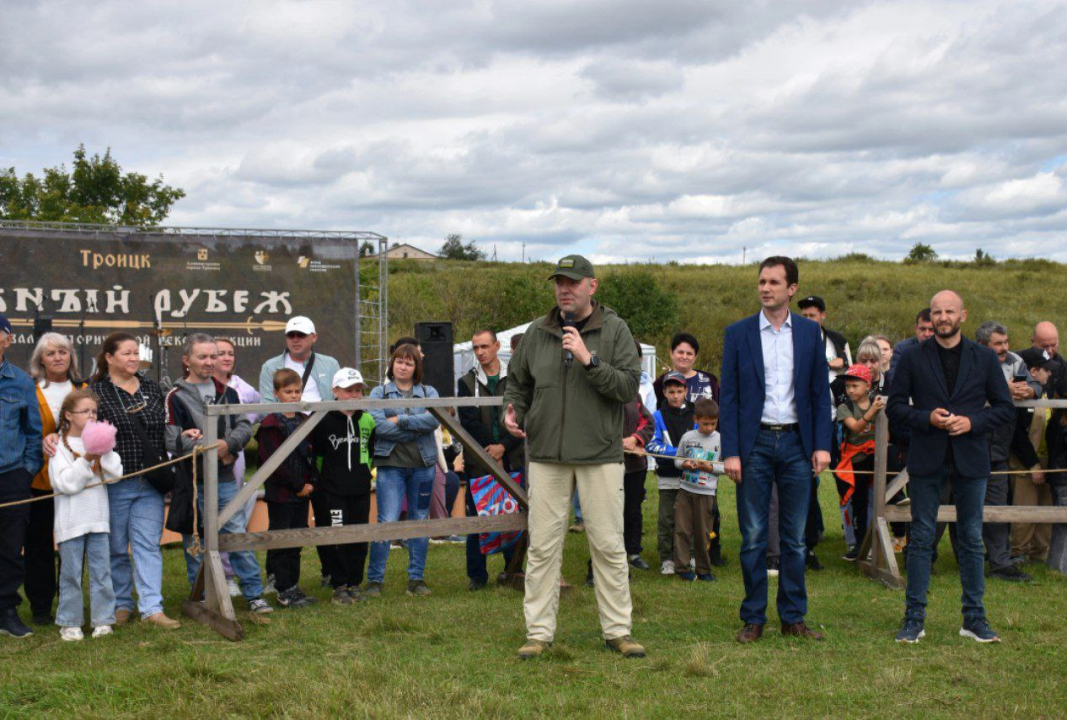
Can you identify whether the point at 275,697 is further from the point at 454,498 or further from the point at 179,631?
the point at 454,498

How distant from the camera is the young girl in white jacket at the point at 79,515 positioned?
586 cm

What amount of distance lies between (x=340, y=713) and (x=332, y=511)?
280cm

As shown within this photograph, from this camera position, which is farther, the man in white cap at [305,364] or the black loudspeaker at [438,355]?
the black loudspeaker at [438,355]

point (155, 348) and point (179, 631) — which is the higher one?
point (155, 348)

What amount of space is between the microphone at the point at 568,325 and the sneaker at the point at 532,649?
145 centimetres

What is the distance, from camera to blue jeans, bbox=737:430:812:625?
18.1 ft

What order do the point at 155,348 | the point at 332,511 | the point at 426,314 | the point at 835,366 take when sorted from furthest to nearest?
the point at 426,314, the point at 155,348, the point at 835,366, the point at 332,511

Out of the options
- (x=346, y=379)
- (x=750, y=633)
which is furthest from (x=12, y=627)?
(x=750, y=633)

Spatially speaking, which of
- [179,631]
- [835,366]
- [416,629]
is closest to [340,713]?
[416,629]

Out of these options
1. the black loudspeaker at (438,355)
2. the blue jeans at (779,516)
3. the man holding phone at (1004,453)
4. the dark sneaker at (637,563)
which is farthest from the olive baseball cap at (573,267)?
the black loudspeaker at (438,355)

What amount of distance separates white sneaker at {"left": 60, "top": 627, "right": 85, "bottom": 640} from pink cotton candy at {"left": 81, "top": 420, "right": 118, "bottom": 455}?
1.02m

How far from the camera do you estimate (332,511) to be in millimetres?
6887

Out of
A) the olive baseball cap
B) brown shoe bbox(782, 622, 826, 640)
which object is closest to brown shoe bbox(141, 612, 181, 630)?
the olive baseball cap

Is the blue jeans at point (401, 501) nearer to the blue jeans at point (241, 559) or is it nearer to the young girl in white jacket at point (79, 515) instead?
the blue jeans at point (241, 559)
